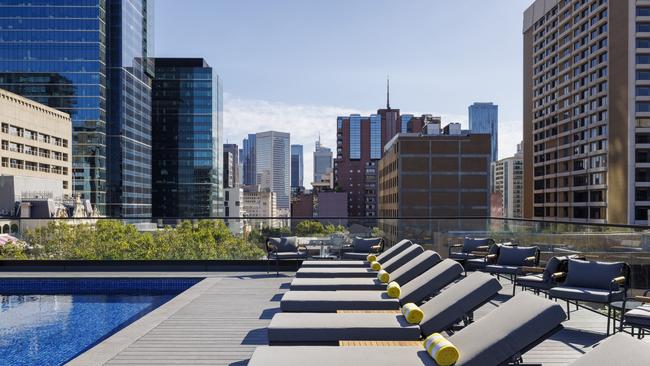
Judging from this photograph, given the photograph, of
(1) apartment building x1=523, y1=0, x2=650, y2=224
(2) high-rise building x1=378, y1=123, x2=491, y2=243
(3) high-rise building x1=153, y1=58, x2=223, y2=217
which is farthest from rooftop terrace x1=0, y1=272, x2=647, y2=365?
(3) high-rise building x1=153, y1=58, x2=223, y2=217

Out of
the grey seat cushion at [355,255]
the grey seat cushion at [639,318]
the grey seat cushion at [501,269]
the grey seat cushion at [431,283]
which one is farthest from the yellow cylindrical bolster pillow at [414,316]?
the grey seat cushion at [355,255]

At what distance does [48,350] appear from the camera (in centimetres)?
594

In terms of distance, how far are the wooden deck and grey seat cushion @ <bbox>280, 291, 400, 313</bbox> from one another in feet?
A: 1.82

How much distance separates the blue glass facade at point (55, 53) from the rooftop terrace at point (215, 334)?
3026 inches

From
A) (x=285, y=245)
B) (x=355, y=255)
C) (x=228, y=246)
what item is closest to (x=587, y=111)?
(x=355, y=255)

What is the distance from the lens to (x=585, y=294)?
5.42 meters

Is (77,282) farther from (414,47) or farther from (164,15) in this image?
(164,15)

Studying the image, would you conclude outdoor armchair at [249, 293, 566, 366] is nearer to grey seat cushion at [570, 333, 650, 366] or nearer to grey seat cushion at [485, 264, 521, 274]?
grey seat cushion at [570, 333, 650, 366]

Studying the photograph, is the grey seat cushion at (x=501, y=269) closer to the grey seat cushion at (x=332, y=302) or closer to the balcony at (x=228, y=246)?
the balcony at (x=228, y=246)

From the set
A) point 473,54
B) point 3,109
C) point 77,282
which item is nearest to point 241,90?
point 3,109

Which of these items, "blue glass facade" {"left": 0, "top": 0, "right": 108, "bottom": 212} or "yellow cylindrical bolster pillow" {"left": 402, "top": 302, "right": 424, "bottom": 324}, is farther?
"blue glass facade" {"left": 0, "top": 0, "right": 108, "bottom": 212}

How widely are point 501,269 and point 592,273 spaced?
1.79m

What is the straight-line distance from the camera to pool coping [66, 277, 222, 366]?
444cm

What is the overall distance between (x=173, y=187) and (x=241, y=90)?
35409 millimetres
